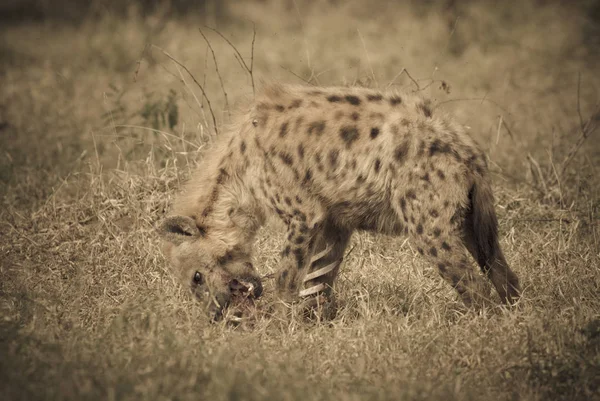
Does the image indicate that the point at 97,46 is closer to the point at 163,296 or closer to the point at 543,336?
the point at 163,296

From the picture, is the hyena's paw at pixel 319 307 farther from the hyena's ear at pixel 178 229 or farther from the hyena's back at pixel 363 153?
the hyena's ear at pixel 178 229

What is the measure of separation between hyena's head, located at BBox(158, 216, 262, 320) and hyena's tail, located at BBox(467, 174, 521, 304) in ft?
4.15

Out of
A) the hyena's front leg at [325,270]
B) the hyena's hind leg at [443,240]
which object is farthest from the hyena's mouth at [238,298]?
the hyena's hind leg at [443,240]

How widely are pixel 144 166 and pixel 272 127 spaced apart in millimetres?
1977

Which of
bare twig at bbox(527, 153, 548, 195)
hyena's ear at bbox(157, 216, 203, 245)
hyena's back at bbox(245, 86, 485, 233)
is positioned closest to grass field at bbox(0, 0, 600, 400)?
bare twig at bbox(527, 153, 548, 195)

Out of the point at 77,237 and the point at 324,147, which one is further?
the point at 77,237

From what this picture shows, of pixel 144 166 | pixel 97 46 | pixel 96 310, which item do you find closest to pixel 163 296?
pixel 96 310

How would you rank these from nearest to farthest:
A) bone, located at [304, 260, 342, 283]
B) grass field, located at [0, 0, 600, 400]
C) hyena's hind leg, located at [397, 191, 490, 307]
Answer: grass field, located at [0, 0, 600, 400] < hyena's hind leg, located at [397, 191, 490, 307] < bone, located at [304, 260, 342, 283]

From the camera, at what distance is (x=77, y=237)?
5809 millimetres

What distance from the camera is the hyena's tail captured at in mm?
4375

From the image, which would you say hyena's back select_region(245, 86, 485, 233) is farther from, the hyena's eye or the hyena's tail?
the hyena's eye

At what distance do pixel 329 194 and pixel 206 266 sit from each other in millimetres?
817

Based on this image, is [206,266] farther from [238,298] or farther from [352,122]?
[352,122]

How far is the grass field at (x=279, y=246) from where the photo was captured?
377 cm
